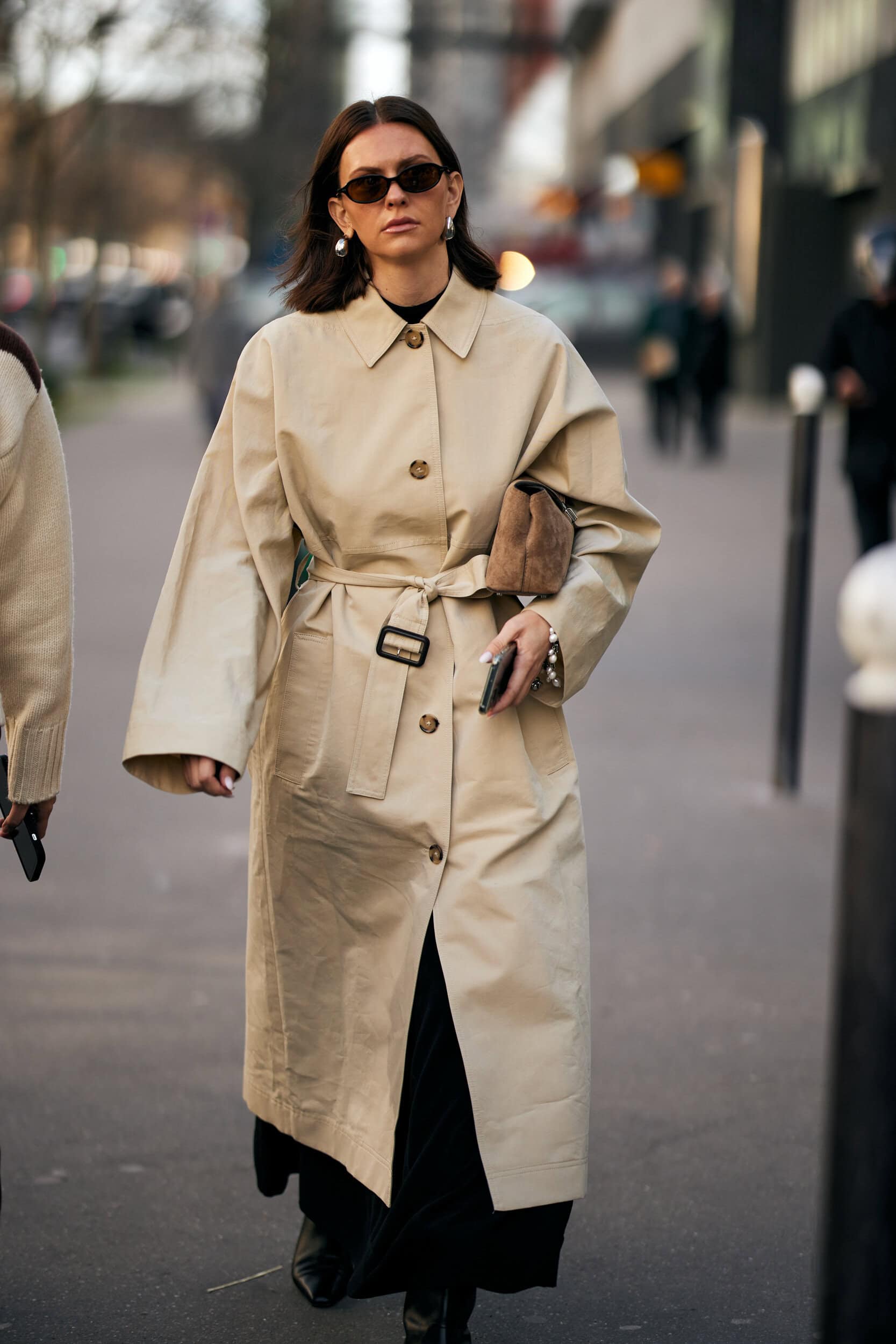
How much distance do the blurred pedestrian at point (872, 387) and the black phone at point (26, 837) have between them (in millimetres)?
6277

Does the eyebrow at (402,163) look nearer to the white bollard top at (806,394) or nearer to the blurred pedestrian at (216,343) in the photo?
the white bollard top at (806,394)

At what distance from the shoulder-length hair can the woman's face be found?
0.09 feet

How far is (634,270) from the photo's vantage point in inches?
1577

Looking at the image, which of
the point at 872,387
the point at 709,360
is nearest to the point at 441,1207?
the point at 872,387

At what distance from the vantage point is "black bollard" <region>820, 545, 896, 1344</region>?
5.56ft

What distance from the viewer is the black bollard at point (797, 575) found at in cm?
684

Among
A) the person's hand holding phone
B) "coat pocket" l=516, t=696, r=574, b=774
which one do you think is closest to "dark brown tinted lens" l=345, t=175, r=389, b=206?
"coat pocket" l=516, t=696, r=574, b=774

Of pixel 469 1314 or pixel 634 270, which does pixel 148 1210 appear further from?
pixel 634 270

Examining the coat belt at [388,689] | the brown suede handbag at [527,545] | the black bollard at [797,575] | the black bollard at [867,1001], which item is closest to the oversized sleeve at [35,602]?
the coat belt at [388,689]

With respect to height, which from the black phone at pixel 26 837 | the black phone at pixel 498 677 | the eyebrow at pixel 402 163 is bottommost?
the black phone at pixel 26 837

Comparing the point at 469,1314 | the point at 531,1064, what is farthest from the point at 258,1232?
the point at 531,1064

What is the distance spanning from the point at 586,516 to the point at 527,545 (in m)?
0.24

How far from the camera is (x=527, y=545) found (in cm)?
298

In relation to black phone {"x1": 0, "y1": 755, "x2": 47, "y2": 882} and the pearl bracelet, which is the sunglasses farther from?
black phone {"x1": 0, "y1": 755, "x2": 47, "y2": 882}
